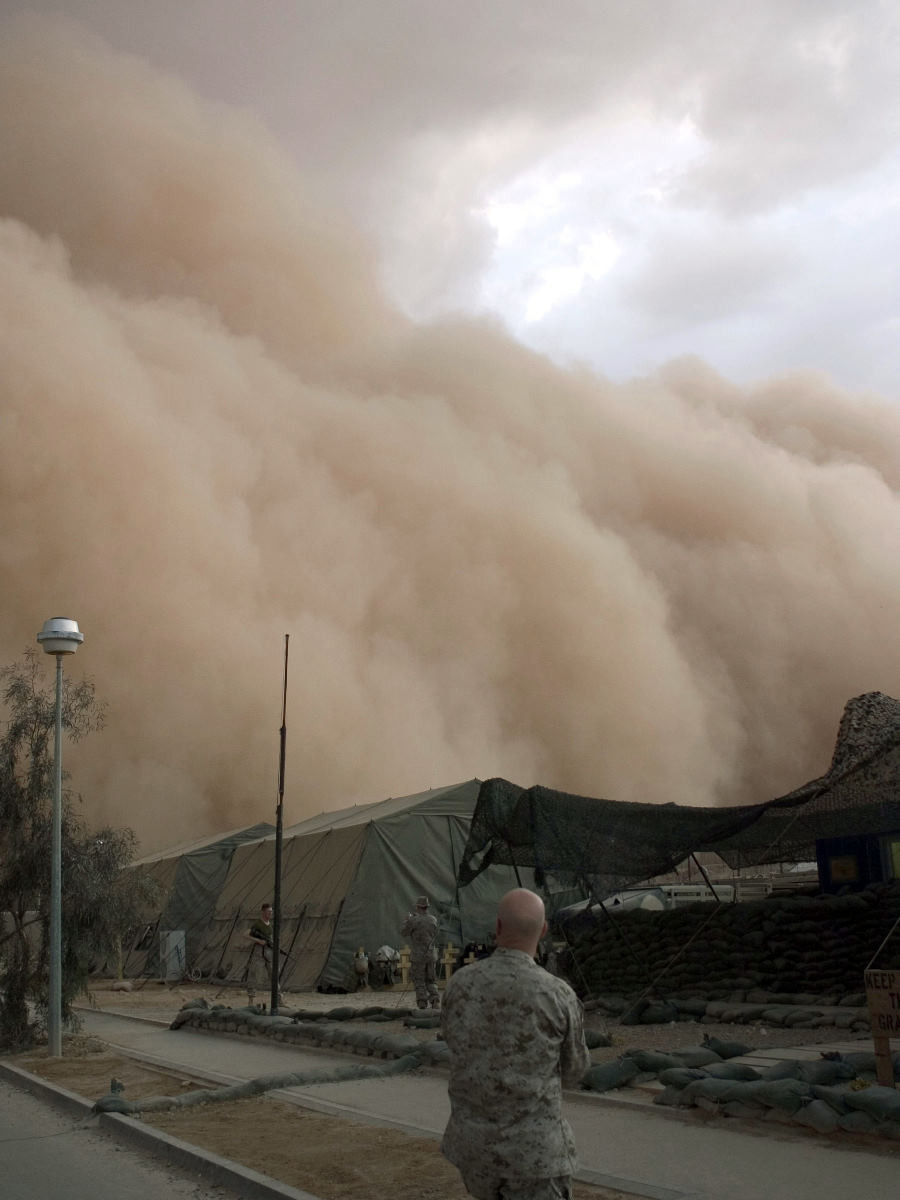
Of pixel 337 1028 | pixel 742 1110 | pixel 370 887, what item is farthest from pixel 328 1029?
pixel 370 887

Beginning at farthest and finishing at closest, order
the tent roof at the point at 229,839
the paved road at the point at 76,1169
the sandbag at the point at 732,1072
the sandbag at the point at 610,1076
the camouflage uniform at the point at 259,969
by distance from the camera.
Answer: the tent roof at the point at 229,839
the camouflage uniform at the point at 259,969
the sandbag at the point at 610,1076
the sandbag at the point at 732,1072
the paved road at the point at 76,1169

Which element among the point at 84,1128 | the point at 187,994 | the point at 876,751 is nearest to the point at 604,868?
the point at 876,751

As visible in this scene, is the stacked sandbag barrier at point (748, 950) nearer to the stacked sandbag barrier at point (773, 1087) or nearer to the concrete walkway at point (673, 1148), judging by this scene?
the stacked sandbag barrier at point (773, 1087)

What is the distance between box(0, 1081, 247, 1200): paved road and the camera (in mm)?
5082

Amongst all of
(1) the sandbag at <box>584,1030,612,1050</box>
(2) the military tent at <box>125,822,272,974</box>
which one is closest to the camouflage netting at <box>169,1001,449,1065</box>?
(1) the sandbag at <box>584,1030,612,1050</box>

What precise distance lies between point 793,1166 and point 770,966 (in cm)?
607

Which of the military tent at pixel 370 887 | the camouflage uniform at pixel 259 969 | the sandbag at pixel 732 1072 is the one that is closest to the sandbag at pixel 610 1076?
the sandbag at pixel 732 1072

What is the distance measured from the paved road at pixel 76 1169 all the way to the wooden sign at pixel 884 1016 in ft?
10.9

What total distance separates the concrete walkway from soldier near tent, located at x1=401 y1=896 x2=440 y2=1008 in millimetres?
4628

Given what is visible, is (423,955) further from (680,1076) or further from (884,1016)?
(884,1016)

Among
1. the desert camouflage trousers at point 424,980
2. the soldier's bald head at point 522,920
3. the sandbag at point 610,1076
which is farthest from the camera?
the desert camouflage trousers at point 424,980

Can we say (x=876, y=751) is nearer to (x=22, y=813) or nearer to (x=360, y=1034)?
(x=360, y=1034)

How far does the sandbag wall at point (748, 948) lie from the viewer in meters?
10.3

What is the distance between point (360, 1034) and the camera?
909cm
